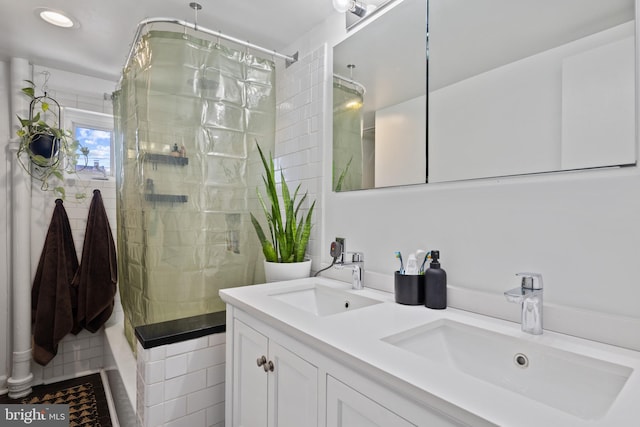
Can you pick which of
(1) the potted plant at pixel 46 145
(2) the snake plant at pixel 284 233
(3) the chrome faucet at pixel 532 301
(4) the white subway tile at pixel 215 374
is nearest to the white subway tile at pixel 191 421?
(4) the white subway tile at pixel 215 374

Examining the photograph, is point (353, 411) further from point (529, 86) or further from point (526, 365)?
point (529, 86)

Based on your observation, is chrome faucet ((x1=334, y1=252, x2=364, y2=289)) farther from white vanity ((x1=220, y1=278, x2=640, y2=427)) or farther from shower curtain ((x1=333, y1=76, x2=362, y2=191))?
shower curtain ((x1=333, y1=76, x2=362, y2=191))

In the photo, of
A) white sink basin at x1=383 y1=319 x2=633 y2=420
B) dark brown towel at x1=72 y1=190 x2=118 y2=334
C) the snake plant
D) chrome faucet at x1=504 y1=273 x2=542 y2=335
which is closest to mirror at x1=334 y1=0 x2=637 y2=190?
chrome faucet at x1=504 y1=273 x2=542 y2=335

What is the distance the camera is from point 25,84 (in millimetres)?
2250

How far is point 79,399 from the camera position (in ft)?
7.23

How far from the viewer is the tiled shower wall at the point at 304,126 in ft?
5.86

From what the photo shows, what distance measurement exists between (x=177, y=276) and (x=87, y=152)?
1.62 meters

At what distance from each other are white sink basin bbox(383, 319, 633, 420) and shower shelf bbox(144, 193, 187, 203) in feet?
4.08

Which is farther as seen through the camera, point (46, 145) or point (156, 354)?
point (46, 145)

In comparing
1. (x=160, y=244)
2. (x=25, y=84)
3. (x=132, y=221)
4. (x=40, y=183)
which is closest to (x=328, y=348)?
(x=160, y=244)

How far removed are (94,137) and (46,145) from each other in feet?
1.44

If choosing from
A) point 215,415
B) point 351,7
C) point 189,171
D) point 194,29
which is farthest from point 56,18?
point 215,415

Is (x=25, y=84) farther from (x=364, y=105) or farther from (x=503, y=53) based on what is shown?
(x=503, y=53)

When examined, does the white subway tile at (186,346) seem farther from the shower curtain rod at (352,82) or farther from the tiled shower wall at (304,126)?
the shower curtain rod at (352,82)
